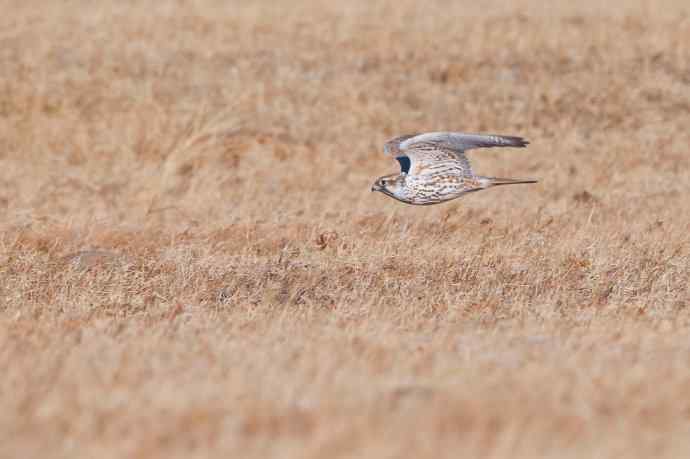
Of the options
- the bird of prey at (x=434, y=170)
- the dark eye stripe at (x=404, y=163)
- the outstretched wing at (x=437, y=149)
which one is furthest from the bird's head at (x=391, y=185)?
the dark eye stripe at (x=404, y=163)

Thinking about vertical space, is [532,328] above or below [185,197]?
above

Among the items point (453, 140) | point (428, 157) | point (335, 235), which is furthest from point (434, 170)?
point (335, 235)

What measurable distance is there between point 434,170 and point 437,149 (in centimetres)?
17

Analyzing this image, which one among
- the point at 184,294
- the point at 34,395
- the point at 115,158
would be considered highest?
the point at 34,395

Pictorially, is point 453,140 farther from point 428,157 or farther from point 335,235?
point 335,235

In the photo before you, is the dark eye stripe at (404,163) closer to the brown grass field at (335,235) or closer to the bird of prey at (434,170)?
the bird of prey at (434,170)

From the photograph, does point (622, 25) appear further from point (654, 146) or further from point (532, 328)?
point (532, 328)

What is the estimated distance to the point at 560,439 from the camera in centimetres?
541

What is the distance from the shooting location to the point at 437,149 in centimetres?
1014

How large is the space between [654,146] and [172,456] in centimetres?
1419

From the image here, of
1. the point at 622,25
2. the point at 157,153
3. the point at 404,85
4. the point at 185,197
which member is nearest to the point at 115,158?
the point at 157,153

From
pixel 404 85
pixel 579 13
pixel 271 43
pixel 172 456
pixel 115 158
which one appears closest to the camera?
pixel 172 456

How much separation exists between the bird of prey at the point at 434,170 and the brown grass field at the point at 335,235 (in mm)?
657

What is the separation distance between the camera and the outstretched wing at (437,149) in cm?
1005
